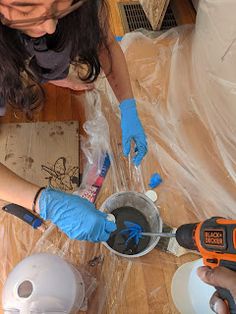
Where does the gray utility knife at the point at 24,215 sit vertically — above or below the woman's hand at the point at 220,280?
below

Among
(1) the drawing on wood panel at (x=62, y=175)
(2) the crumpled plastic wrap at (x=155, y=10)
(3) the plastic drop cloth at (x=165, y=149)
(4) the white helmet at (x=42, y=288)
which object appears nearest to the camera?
(4) the white helmet at (x=42, y=288)

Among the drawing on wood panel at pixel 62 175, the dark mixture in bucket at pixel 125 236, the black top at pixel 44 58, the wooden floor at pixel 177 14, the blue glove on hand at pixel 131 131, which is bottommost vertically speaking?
the dark mixture in bucket at pixel 125 236

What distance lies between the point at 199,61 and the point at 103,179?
1.74ft

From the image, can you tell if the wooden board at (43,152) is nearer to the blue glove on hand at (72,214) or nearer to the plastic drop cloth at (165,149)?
the plastic drop cloth at (165,149)

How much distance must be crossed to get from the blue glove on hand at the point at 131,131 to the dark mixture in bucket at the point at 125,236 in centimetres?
14

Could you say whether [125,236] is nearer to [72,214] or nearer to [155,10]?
[72,214]

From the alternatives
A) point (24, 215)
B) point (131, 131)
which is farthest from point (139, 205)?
point (24, 215)

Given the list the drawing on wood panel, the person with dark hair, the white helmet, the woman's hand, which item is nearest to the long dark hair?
the person with dark hair

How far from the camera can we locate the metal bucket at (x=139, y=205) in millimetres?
890

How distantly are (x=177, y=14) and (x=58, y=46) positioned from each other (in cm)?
83

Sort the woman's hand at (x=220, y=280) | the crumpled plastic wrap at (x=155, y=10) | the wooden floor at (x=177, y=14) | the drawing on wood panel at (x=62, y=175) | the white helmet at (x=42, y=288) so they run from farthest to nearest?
the wooden floor at (x=177, y=14) → the crumpled plastic wrap at (x=155, y=10) → the drawing on wood panel at (x=62, y=175) → the white helmet at (x=42, y=288) → the woman's hand at (x=220, y=280)

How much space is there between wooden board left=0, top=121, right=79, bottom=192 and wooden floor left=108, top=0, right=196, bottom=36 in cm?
49

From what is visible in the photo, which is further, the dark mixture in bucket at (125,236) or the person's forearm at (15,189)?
the dark mixture in bucket at (125,236)

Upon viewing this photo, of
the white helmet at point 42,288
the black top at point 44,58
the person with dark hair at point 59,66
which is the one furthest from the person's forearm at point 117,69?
the white helmet at point 42,288
